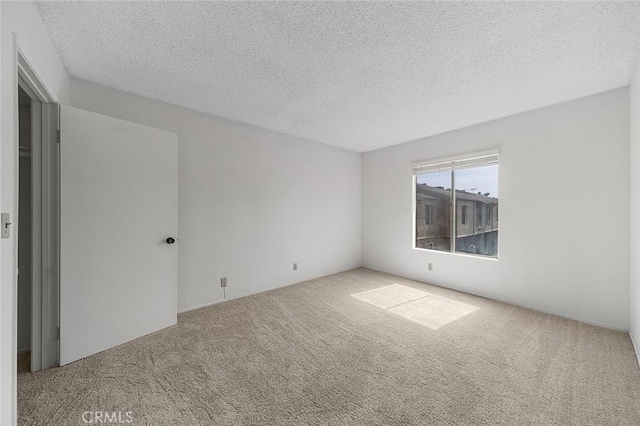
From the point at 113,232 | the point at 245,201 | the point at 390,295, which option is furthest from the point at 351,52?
the point at 390,295

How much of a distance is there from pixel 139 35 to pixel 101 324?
90.8 inches

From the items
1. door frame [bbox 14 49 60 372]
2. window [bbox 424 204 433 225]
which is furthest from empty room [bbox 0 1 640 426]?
window [bbox 424 204 433 225]

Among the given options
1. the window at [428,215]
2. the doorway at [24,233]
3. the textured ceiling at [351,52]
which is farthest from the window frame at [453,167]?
the doorway at [24,233]

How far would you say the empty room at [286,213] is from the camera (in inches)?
62.8

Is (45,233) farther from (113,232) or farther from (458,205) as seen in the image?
(458,205)

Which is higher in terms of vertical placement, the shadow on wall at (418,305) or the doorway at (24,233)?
the doorway at (24,233)

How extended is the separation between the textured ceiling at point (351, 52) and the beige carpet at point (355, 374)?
2.41 m

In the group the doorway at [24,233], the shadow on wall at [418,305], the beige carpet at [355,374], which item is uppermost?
the doorway at [24,233]

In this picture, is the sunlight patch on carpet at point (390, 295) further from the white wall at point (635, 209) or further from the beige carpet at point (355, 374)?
the white wall at point (635, 209)

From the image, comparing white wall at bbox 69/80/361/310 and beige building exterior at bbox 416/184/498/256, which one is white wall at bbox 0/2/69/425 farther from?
beige building exterior at bbox 416/184/498/256

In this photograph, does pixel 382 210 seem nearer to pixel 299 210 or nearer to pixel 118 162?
pixel 299 210

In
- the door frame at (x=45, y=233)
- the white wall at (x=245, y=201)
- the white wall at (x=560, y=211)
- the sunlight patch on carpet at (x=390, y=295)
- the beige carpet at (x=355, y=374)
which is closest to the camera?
the beige carpet at (x=355, y=374)

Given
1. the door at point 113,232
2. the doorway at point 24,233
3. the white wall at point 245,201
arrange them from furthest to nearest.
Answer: the white wall at point 245,201, the doorway at point 24,233, the door at point 113,232

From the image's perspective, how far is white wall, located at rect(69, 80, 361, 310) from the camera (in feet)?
9.89
